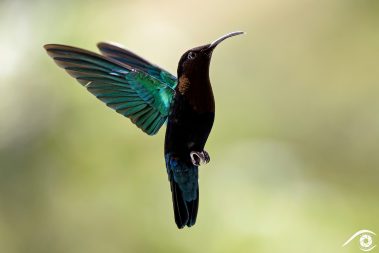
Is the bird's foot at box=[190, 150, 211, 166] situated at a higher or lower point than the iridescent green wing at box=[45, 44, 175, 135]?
lower

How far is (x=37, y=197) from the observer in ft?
6.73

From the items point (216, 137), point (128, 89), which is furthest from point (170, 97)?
point (216, 137)

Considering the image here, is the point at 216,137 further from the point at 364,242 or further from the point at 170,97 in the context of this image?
the point at 170,97

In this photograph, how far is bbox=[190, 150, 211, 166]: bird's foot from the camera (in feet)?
1.84

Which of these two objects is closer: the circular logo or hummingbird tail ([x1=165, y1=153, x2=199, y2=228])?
hummingbird tail ([x1=165, y1=153, x2=199, y2=228])

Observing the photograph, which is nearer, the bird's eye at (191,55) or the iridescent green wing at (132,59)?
the bird's eye at (191,55)

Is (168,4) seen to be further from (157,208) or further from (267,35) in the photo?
(157,208)

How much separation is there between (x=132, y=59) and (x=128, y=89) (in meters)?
0.10

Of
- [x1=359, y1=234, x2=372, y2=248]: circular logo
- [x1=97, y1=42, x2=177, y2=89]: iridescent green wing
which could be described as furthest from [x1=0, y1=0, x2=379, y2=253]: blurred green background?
[x1=97, y1=42, x2=177, y2=89]: iridescent green wing

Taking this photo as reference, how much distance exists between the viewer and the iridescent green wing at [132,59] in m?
0.77

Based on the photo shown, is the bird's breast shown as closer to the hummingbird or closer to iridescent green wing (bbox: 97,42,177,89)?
the hummingbird

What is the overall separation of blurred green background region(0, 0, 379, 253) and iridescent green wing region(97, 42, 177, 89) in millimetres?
988

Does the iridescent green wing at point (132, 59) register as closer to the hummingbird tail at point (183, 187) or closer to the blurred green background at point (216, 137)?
the hummingbird tail at point (183, 187)

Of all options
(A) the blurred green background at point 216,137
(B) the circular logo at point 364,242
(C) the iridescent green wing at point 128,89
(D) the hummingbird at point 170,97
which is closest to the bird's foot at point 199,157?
(D) the hummingbird at point 170,97
